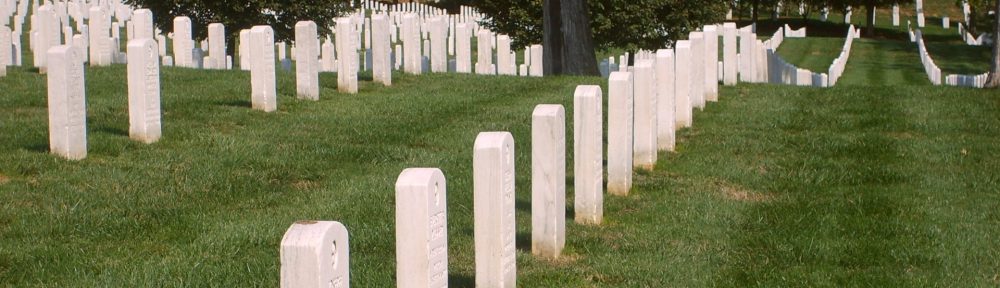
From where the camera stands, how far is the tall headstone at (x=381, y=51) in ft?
55.9

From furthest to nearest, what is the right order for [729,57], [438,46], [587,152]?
1. [438,46]
2. [729,57]
3. [587,152]

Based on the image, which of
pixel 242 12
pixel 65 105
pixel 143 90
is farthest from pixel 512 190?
pixel 242 12

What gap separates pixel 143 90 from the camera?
11.4m

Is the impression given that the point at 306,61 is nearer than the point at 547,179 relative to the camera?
No

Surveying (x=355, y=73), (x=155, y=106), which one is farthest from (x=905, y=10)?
(x=155, y=106)

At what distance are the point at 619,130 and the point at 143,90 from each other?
366 cm

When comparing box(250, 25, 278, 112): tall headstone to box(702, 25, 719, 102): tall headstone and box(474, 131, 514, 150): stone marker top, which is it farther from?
box(474, 131, 514, 150): stone marker top

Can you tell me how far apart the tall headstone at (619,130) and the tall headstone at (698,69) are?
424 centimetres

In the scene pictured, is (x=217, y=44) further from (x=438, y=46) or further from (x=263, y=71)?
(x=263, y=71)

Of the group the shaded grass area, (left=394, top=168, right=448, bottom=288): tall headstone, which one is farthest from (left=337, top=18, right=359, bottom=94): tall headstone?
the shaded grass area

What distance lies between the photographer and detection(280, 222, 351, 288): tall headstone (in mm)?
4422

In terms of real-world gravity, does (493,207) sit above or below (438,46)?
below

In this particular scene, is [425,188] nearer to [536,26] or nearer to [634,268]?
[634,268]

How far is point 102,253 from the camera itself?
7.73 meters
